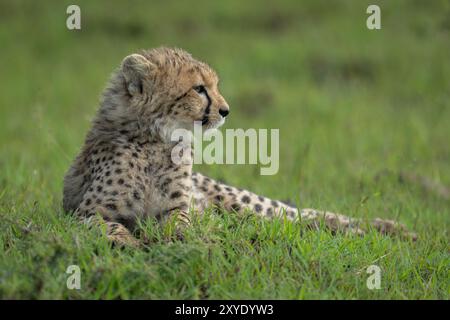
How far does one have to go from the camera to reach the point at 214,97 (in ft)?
16.2

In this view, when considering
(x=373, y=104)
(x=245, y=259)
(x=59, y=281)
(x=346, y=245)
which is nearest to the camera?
(x=59, y=281)

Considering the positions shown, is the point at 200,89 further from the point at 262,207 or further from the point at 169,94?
the point at 262,207

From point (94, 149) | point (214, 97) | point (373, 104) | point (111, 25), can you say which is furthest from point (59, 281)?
point (111, 25)

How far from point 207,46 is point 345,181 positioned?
5.57 meters

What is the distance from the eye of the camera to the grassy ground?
13.0 feet

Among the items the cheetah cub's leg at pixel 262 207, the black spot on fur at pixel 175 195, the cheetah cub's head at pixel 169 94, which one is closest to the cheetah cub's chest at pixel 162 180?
the black spot on fur at pixel 175 195

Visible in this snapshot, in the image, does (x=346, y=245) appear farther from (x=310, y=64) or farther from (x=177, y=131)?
(x=310, y=64)

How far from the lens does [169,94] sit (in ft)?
15.9

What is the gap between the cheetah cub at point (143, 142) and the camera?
4609mm

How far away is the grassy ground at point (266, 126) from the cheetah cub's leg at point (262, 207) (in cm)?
31

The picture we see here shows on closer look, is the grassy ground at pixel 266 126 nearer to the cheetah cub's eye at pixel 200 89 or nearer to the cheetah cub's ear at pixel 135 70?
the cheetah cub's eye at pixel 200 89

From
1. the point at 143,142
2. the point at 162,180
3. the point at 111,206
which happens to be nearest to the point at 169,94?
the point at 143,142

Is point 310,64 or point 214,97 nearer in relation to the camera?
point 214,97

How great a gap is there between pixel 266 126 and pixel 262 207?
13.5 feet
